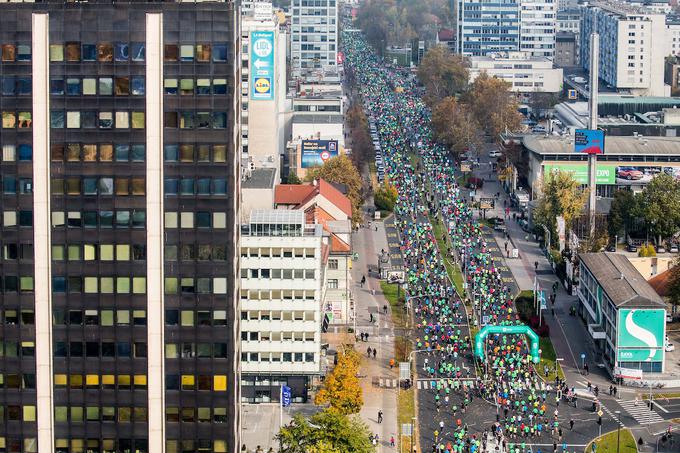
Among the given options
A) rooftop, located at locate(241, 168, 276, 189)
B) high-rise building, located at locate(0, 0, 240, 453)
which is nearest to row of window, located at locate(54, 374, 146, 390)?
high-rise building, located at locate(0, 0, 240, 453)

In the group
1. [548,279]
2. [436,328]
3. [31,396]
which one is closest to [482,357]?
[436,328]

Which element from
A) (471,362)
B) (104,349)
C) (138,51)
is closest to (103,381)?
(104,349)

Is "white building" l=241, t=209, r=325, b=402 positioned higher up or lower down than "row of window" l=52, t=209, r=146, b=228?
lower down

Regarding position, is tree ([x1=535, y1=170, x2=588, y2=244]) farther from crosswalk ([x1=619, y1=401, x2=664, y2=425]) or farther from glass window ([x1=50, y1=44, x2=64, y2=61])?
glass window ([x1=50, y1=44, x2=64, y2=61])

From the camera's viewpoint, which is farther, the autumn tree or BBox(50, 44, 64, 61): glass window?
the autumn tree

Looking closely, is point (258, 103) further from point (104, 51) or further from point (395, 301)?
point (104, 51)

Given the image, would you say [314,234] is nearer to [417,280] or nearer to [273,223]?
[273,223]

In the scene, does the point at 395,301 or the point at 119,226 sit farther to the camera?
the point at 395,301
